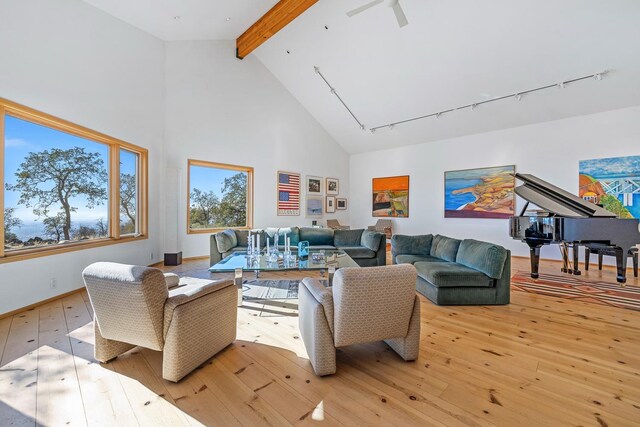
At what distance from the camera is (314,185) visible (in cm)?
849

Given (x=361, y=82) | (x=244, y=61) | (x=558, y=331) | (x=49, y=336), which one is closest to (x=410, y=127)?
(x=361, y=82)

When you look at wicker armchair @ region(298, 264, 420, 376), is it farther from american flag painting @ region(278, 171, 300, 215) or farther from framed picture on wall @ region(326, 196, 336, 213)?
A: framed picture on wall @ region(326, 196, 336, 213)

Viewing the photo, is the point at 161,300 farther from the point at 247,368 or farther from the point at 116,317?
the point at 247,368

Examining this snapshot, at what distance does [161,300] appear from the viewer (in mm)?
1766

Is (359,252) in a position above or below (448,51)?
below

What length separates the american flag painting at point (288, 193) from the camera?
24.8 ft

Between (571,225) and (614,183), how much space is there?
8.23 feet

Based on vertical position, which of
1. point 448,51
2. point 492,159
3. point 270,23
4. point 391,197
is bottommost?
point 391,197

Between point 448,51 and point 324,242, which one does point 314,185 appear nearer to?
point 324,242

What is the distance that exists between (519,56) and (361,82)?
306cm

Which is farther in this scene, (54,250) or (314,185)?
(314,185)

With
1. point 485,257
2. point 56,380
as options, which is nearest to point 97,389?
point 56,380

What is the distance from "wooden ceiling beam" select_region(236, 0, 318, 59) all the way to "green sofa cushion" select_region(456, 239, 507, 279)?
462 centimetres

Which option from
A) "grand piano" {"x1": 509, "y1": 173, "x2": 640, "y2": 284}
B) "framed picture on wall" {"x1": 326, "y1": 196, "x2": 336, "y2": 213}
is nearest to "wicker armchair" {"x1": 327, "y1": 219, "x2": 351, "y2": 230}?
"framed picture on wall" {"x1": 326, "y1": 196, "x2": 336, "y2": 213}
